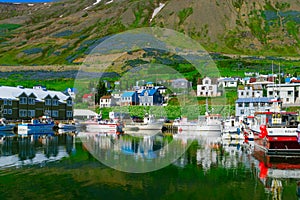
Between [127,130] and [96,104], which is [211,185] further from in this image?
[96,104]

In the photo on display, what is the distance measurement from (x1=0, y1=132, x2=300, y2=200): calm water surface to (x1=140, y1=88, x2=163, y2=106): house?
227ft

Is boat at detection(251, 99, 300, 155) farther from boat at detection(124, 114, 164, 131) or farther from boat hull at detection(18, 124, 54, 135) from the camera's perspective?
boat at detection(124, 114, 164, 131)

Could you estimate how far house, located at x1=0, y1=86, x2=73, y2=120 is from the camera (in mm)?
74938

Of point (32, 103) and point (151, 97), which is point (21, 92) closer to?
point (32, 103)

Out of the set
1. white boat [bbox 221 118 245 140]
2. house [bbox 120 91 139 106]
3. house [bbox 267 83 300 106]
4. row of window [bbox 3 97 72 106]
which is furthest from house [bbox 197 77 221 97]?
white boat [bbox 221 118 245 140]

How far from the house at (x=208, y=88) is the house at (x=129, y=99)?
50.6ft

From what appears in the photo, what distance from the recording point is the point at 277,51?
18588cm

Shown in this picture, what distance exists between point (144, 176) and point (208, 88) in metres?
83.7

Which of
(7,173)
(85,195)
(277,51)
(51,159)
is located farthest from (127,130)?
(277,51)

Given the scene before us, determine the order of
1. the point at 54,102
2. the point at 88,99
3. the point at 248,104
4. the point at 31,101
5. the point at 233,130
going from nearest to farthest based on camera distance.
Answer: the point at 233,130, the point at 31,101, the point at 248,104, the point at 54,102, the point at 88,99

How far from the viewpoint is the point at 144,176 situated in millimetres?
25578

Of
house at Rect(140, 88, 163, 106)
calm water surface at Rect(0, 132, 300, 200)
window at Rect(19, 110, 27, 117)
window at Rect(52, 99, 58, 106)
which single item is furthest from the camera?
house at Rect(140, 88, 163, 106)

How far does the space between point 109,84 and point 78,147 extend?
88204 mm

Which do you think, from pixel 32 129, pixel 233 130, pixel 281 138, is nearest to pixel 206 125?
pixel 233 130
